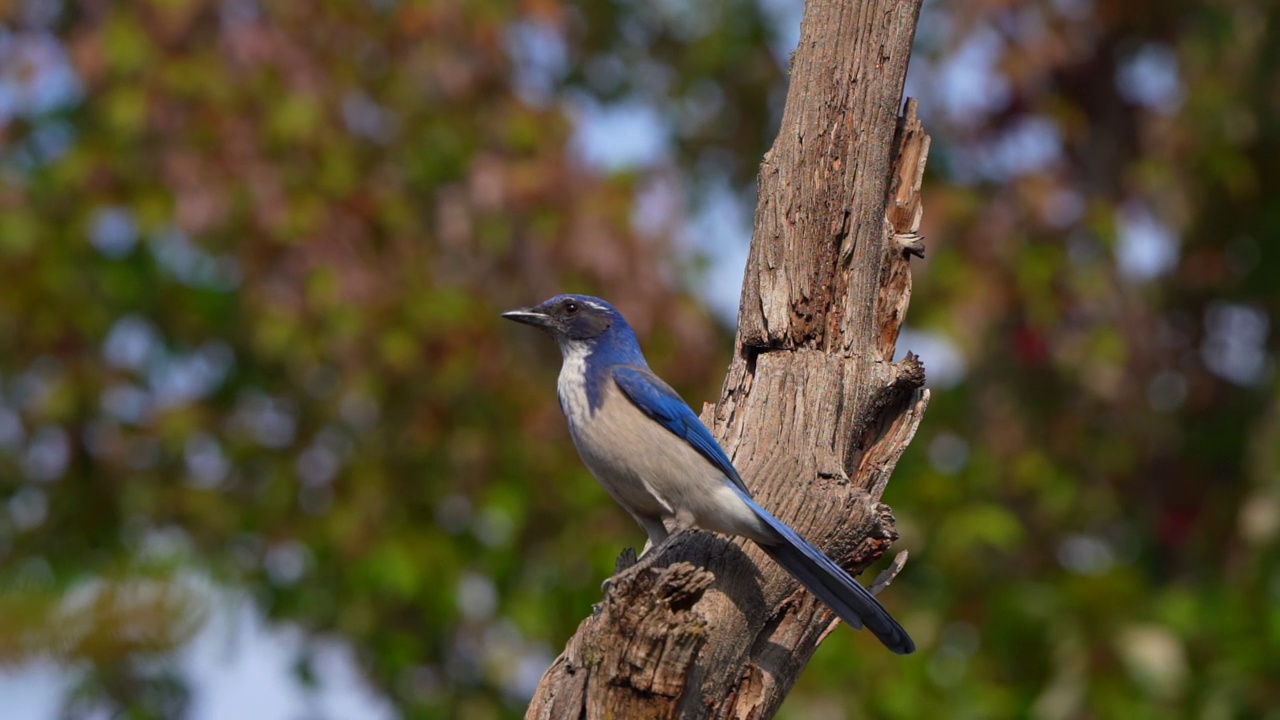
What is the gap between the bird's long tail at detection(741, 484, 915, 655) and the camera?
13.1ft

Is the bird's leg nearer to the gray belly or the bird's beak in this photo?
the gray belly

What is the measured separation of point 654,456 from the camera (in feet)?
14.6

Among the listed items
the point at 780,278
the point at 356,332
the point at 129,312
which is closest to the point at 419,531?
the point at 356,332

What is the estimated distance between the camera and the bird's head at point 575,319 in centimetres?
510

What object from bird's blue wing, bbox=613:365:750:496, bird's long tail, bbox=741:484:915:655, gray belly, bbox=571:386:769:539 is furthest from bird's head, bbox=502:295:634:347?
bird's long tail, bbox=741:484:915:655

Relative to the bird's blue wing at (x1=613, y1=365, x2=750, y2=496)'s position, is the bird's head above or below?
above

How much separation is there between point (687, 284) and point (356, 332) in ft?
7.29

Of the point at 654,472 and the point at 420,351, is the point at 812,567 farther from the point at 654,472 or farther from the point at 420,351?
the point at 420,351

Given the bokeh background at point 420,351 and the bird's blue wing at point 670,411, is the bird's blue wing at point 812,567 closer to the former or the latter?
the bird's blue wing at point 670,411

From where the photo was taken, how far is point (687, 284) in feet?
29.1

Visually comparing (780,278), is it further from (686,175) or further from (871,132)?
(686,175)

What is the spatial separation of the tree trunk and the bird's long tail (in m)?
0.07

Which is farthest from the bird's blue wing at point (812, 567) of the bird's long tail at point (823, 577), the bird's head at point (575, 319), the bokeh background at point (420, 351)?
the bokeh background at point (420, 351)

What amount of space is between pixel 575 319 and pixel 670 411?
715 mm
